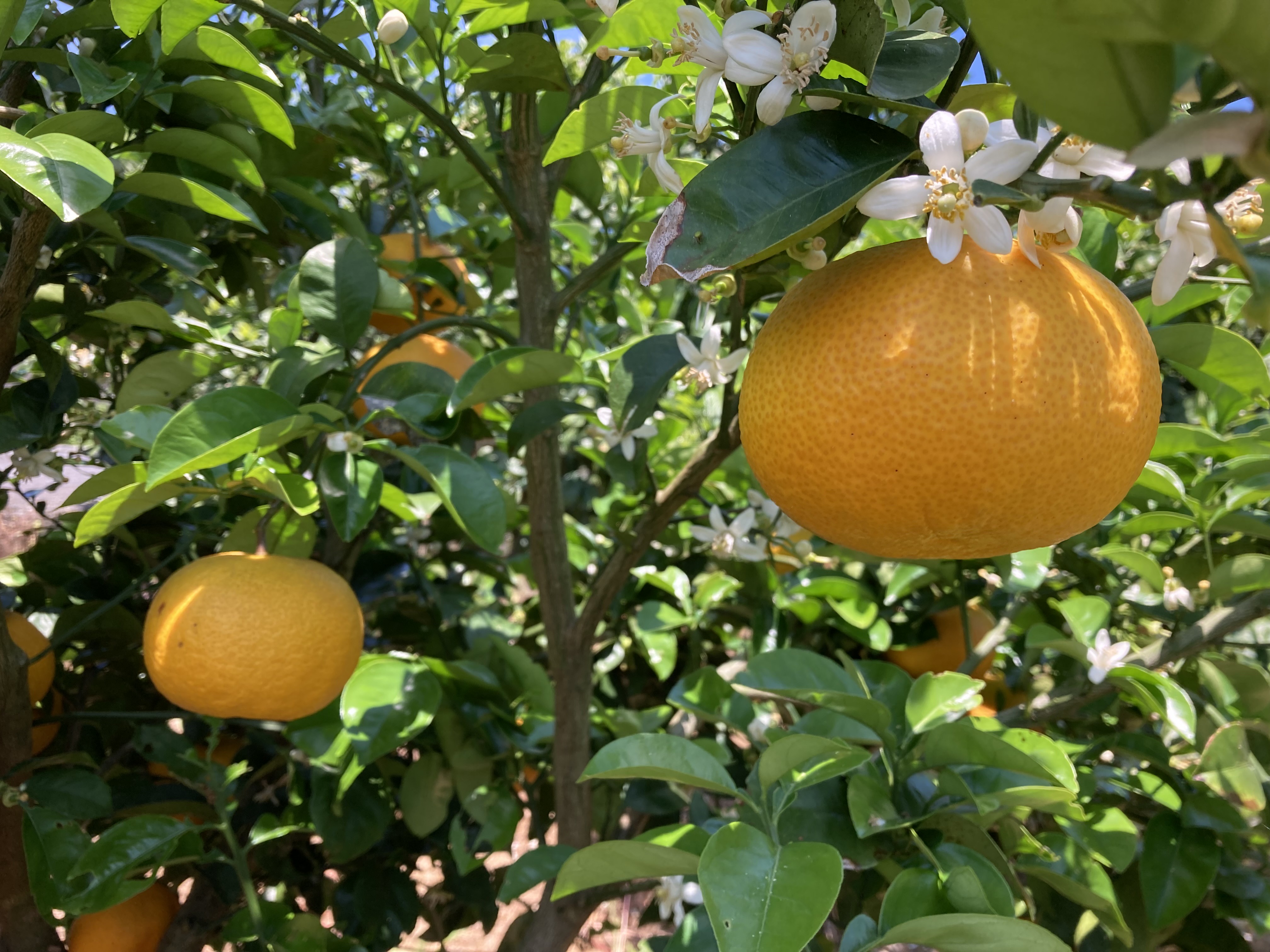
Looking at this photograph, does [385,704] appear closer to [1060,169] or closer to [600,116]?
[600,116]

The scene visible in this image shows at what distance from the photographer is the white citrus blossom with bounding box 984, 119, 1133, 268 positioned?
0.38 metres

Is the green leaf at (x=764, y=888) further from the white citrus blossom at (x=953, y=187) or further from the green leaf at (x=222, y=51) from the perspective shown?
the green leaf at (x=222, y=51)

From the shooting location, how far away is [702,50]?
0.44m

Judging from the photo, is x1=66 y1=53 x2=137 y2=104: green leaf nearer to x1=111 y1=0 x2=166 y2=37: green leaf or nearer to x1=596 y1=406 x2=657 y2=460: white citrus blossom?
x1=111 y1=0 x2=166 y2=37: green leaf

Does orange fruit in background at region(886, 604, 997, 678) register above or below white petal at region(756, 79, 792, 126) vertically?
below

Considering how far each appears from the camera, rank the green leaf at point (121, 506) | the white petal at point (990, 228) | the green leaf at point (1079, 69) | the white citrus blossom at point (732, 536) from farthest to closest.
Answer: the white citrus blossom at point (732, 536)
the green leaf at point (121, 506)
the white petal at point (990, 228)
the green leaf at point (1079, 69)

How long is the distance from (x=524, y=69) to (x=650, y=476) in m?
0.45

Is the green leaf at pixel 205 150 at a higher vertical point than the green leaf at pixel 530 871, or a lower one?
higher

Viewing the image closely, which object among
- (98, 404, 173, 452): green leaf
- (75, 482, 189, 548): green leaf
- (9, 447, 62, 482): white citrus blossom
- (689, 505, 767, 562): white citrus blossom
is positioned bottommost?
(689, 505, 767, 562): white citrus blossom

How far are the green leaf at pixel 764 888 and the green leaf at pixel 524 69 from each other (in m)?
0.70

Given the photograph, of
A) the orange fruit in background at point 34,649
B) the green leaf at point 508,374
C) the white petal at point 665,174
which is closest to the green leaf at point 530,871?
the green leaf at point 508,374

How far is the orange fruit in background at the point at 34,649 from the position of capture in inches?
Answer: 40.9

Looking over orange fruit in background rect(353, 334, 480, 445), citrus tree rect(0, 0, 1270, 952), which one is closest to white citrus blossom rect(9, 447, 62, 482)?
citrus tree rect(0, 0, 1270, 952)

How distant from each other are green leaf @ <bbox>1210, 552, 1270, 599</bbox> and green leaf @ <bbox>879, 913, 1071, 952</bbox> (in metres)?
0.54
